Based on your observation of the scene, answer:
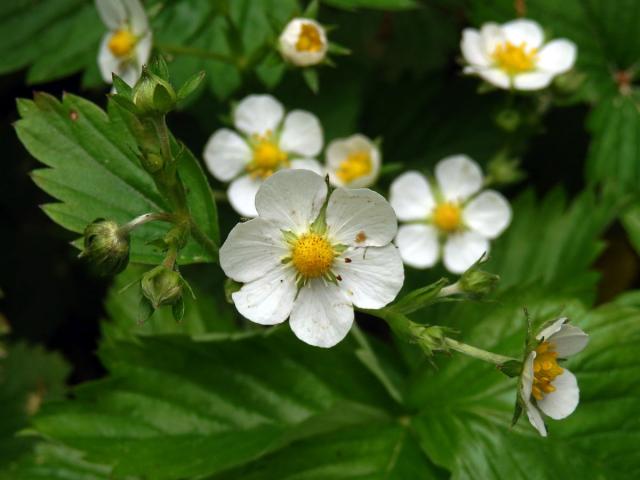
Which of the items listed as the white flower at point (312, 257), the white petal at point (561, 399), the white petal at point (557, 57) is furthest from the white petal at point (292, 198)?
the white petal at point (557, 57)

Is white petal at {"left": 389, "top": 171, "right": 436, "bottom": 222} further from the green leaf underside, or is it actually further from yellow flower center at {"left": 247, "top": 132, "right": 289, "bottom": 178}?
the green leaf underside

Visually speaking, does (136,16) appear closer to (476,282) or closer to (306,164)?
(306,164)

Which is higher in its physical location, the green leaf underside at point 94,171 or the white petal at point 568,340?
the green leaf underside at point 94,171

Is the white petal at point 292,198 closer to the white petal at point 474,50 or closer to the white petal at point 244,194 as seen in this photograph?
the white petal at point 244,194

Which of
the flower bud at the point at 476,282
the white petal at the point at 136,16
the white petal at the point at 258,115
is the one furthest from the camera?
the white petal at the point at 258,115

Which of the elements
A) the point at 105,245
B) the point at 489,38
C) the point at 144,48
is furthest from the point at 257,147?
the point at 105,245

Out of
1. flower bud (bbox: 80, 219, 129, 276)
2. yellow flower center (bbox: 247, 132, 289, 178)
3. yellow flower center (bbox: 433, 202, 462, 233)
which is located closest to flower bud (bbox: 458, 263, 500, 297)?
flower bud (bbox: 80, 219, 129, 276)

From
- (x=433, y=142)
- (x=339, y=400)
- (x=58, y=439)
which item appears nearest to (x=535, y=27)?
(x=433, y=142)
